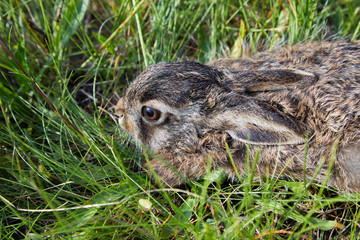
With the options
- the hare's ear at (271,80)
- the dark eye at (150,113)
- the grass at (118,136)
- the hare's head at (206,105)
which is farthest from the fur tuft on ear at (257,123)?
the dark eye at (150,113)

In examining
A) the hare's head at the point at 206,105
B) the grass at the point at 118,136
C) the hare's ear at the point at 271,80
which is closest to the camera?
the grass at the point at 118,136

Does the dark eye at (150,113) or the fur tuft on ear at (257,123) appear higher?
the dark eye at (150,113)

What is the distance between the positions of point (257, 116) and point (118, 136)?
4.52 ft

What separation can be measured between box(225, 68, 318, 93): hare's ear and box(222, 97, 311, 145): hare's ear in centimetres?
14

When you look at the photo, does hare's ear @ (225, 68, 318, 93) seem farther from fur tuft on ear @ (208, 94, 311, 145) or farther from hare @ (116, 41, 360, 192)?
fur tuft on ear @ (208, 94, 311, 145)

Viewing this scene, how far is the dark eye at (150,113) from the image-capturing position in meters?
2.89

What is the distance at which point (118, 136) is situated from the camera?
3.33 m

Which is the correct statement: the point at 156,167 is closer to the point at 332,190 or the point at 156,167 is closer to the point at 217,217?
the point at 217,217

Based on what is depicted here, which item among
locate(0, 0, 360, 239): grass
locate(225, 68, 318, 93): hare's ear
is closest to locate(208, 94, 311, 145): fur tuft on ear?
locate(225, 68, 318, 93): hare's ear

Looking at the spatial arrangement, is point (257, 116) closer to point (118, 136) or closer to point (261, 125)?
point (261, 125)

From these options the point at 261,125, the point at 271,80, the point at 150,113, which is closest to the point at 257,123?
the point at 261,125

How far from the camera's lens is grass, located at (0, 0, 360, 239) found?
257cm

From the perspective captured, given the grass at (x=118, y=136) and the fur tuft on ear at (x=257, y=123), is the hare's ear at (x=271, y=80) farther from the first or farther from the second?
the grass at (x=118, y=136)

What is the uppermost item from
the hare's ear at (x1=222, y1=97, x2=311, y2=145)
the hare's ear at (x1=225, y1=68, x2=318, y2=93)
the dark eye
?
the hare's ear at (x1=225, y1=68, x2=318, y2=93)
